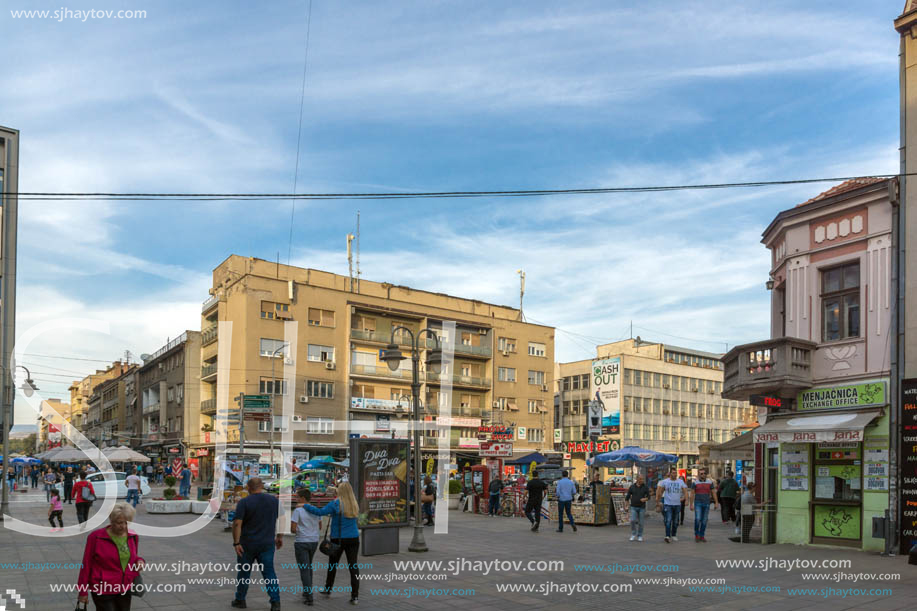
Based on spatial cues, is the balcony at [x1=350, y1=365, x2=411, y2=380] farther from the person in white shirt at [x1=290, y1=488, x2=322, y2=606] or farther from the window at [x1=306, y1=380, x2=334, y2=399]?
the person in white shirt at [x1=290, y1=488, x2=322, y2=606]

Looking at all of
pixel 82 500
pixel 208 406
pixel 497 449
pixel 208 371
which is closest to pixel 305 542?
pixel 82 500

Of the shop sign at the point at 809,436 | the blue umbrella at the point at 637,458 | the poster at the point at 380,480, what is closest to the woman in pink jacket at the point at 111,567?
the poster at the point at 380,480

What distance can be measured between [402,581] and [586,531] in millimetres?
11023

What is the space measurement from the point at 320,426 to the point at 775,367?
45375mm

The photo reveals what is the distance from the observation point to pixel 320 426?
194 feet

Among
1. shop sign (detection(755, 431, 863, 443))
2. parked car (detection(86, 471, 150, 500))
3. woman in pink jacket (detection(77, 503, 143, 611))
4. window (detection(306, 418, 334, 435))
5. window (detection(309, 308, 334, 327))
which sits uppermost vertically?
window (detection(309, 308, 334, 327))

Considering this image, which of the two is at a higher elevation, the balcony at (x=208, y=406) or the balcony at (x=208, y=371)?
the balcony at (x=208, y=371)

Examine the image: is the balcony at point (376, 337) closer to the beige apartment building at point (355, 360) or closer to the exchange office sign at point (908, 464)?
the beige apartment building at point (355, 360)

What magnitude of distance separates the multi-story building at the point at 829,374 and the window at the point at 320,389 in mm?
43584

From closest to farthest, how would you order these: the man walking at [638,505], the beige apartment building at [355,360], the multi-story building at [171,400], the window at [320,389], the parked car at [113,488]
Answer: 1. the man walking at [638,505]
2. the parked car at [113,488]
3. the beige apartment building at [355,360]
4. the window at [320,389]
5. the multi-story building at [171,400]

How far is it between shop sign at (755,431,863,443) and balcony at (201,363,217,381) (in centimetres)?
5052

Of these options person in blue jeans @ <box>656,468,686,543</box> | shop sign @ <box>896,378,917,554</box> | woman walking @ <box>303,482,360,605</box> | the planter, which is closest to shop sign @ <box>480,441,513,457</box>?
the planter

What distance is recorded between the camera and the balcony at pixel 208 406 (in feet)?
203

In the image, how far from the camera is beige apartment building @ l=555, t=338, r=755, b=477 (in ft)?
281
